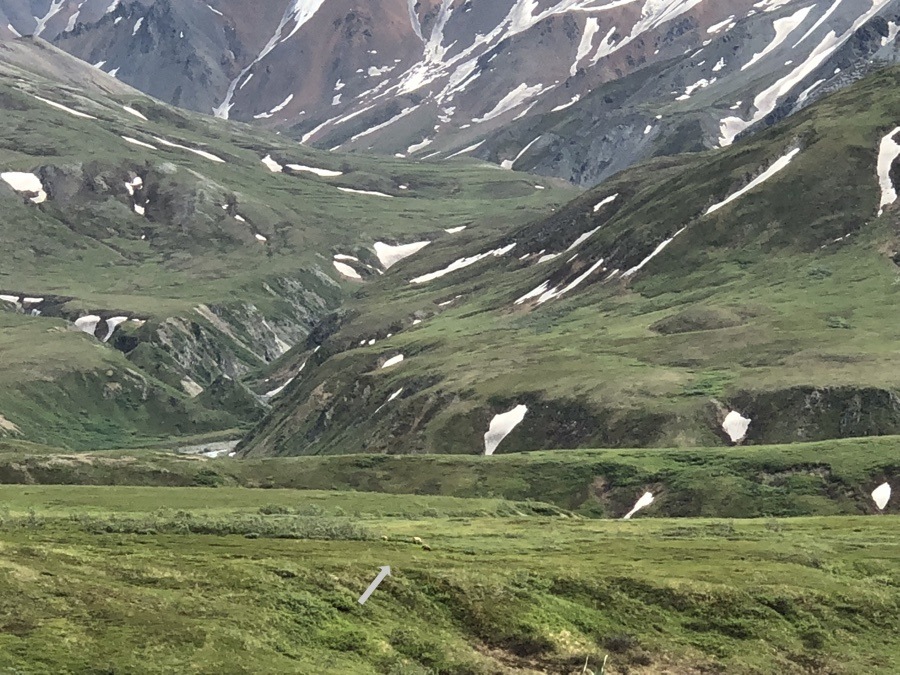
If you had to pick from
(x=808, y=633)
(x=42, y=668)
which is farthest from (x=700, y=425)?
(x=42, y=668)

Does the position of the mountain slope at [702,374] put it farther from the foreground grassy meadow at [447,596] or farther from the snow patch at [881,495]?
the foreground grassy meadow at [447,596]

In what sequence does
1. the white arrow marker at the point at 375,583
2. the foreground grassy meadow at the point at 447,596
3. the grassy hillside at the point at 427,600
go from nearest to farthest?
the grassy hillside at the point at 427,600
the foreground grassy meadow at the point at 447,596
the white arrow marker at the point at 375,583

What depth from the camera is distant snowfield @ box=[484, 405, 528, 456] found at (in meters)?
152

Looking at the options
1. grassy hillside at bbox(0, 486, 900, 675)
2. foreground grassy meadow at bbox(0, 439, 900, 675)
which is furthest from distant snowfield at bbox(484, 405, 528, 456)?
grassy hillside at bbox(0, 486, 900, 675)

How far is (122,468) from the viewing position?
405ft

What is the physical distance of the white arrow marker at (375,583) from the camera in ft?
148

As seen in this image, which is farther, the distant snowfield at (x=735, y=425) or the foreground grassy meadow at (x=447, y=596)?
the distant snowfield at (x=735, y=425)

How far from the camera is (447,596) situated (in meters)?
47.7

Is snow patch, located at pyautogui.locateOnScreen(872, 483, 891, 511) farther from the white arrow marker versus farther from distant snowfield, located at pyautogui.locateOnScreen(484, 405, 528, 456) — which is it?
the white arrow marker

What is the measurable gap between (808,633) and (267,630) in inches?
951

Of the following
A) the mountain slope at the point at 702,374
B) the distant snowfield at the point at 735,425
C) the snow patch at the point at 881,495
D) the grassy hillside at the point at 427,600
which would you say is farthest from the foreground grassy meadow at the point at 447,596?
the mountain slope at the point at 702,374

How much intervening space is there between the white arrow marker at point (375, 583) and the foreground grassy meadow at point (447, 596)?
34 centimetres

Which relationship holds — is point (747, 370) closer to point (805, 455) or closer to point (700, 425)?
point (700, 425)

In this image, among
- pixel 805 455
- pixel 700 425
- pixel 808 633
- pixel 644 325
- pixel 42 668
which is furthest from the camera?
pixel 644 325
